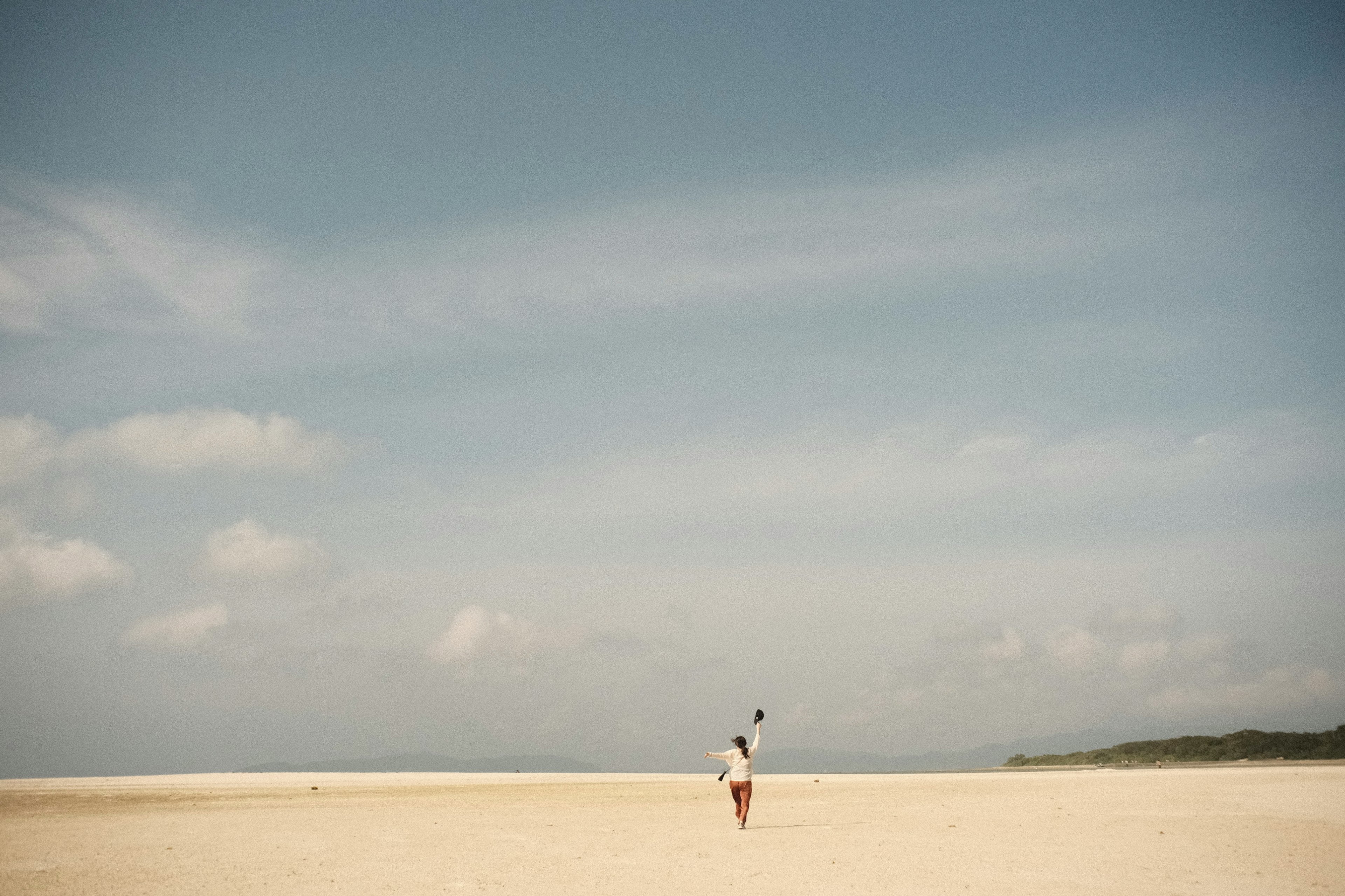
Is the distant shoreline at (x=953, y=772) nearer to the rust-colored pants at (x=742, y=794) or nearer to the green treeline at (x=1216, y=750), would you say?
the green treeline at (x=1216, y=750)

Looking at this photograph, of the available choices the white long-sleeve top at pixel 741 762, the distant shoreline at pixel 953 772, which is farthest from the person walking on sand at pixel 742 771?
the distant shoreline at pixel 953 772

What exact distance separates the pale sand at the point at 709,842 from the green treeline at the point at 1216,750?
29.0m

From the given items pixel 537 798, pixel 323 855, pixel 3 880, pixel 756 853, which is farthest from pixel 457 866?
pixel 537 798

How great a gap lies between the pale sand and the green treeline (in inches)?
1142

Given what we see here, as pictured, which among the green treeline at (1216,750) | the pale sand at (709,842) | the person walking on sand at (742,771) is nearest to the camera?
the pale sand at (709,842)

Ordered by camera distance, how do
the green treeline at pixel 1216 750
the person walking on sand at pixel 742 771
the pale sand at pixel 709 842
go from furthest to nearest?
the green treeline at pixel 1216 750
the person walking on sand at pixel 742 771
the pale sand at pixel 709 842

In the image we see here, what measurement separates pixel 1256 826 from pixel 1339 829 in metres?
1.54

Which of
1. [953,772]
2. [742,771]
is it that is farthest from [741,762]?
[953,772]

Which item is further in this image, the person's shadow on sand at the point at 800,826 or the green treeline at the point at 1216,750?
the green treeline at the point at 1216,750

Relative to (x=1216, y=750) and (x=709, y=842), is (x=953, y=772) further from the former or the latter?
(x=709, y=842)

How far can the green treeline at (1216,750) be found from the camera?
60750 millimetres

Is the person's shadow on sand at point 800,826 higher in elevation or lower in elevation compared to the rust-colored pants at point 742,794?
lower

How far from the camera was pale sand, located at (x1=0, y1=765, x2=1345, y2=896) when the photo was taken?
1449 centimetres

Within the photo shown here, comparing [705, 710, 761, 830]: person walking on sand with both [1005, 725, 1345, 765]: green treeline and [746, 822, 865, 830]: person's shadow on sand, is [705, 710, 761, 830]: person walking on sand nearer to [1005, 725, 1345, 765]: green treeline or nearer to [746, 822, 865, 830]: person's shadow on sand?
[746, 822, 865, 830]: person's shadow on sand
